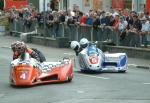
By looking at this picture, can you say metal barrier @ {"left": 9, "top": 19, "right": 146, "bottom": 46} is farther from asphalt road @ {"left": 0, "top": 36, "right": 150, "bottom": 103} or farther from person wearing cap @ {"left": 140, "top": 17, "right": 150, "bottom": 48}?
asphalt road @ {"left": 0, "top": 36, "right": 150, "bottom": 103}

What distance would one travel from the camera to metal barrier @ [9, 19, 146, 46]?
30.1 metres

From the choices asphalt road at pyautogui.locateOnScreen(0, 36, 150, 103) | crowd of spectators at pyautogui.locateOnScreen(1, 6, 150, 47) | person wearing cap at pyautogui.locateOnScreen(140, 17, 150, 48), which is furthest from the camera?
crowd of spectators at pyautogui.locateOnScreen(1, 6, 150, 47)

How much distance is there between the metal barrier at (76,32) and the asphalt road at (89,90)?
8143mm

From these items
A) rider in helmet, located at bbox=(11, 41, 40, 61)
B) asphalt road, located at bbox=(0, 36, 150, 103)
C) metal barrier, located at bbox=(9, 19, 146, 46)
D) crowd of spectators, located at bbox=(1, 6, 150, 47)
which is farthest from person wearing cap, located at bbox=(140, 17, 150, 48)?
rider in helmet, located at bbox=(11, 41, 40, 61)

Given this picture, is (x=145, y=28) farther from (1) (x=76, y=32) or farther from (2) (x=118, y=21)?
(1) (x=76, y=32)

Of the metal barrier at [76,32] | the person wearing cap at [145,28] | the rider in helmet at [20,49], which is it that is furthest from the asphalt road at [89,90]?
the metal barrier at [76,32]

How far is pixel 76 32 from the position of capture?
34906 millimetres

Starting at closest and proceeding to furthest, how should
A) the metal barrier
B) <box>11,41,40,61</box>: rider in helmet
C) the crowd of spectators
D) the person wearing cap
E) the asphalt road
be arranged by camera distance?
1. the asphalt road
2. <box>11,41,40,61</box>: rider in helmet
3. the person wearing cap
4. the crowd of spectators
5. the metal barrier

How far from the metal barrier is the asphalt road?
26.7 feet

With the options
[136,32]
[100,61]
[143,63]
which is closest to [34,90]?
[100,61]

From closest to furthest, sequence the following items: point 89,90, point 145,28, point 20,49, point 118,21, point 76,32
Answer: point 89,90, point 20,49, point 145,28, point 118,21, point 76,32

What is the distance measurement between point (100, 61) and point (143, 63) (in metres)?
5.13

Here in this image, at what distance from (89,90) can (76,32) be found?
60.9ft

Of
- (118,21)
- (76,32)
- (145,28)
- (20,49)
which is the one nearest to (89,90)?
(20,49)
